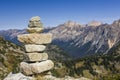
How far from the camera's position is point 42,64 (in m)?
51.2

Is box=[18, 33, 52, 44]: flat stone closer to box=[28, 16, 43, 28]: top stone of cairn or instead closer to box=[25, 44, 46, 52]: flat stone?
box=[25, 44, 46, 52]: flat stone

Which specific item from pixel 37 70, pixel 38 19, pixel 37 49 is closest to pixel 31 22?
pixel 38 19

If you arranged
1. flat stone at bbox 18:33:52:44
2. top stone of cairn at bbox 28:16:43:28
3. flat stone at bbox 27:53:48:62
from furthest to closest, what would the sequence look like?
top stone of cairn at bbox 28:16:43:28
flat stone at bbox 18:33:52:44
flat stone at bbox 27:53:48:62

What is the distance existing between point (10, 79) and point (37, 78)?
14.7 feet

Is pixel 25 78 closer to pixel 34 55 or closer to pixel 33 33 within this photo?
pixel 34 55

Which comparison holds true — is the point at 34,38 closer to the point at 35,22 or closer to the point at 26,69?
the point at 35,22

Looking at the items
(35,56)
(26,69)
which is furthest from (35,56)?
(26,69)

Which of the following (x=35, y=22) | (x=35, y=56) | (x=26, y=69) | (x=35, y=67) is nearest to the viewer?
(x=35, y=67)

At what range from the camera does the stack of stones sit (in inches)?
1998

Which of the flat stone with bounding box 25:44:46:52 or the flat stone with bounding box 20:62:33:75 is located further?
the flat stone with bounding box 25:44:46:52

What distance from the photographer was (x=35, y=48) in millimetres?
51594

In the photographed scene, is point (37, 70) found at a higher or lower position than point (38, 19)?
lower

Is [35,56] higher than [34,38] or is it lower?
lower

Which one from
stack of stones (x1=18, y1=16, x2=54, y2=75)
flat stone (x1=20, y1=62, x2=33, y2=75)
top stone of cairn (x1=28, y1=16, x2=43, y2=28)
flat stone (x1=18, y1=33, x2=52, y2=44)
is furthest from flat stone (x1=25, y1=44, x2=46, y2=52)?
top stone of cairn (x1=28, y1=16, x2=43, y2=28)
